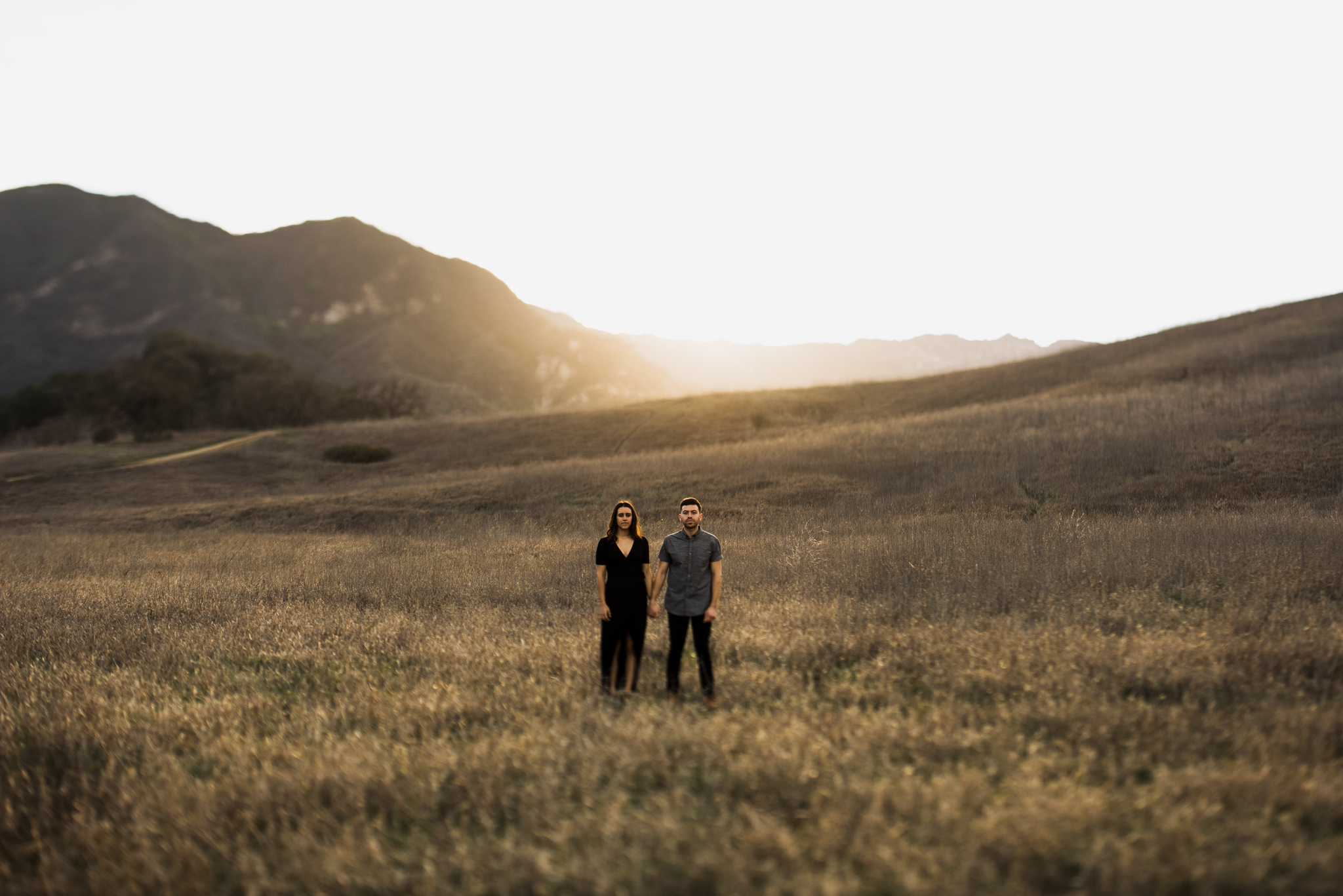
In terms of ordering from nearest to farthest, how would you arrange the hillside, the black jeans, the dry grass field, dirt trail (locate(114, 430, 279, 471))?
the dry grass field
the black jeans
the hillside
dirt trail (locate(114, 430, 279, 471))

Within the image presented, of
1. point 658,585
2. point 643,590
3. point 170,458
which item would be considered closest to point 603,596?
point 643,590

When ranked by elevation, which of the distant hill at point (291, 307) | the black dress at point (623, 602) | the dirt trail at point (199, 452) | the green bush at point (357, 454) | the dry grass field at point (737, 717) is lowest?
the dry grass field at point (737, 717)

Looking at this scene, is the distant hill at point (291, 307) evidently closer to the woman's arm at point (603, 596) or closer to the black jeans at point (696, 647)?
the woman's arm at point (603, 596)

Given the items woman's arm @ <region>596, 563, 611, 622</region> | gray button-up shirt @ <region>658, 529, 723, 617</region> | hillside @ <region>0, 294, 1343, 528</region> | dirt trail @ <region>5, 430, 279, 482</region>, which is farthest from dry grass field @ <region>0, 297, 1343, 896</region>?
dirt trail @ <region>5, 430, 279, 482</region>

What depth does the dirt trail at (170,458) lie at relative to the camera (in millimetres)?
30781

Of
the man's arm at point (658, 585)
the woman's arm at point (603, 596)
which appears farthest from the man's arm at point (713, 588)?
the woman's arm at point (603, 596)

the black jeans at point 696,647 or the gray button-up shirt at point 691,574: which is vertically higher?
the gray button-up shirt at point 691,574

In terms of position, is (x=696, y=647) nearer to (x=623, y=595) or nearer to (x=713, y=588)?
(x=713, y=588)

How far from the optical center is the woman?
5.39 meters

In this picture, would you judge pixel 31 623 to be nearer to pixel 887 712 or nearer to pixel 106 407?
pixel 887 712

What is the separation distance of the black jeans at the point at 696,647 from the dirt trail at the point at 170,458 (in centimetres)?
3607

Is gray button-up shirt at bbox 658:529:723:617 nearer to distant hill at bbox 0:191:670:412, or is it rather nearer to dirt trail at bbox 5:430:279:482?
dirt trail at bbox 5:430:279:482

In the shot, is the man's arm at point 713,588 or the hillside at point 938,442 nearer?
the man's arm at point 713,588

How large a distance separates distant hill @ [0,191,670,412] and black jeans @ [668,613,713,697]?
10748 centimetres
